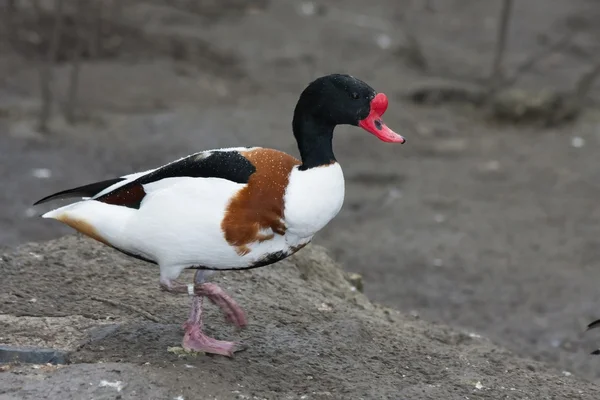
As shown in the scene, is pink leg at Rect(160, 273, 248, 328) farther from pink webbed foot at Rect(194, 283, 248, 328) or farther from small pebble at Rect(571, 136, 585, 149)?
small pebble at Rect(571, 136, 585, 149)

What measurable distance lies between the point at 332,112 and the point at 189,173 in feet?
1.79

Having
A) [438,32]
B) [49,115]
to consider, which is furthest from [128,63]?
[438,32]

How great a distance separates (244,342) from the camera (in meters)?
3.57

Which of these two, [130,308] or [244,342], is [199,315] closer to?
[244,342]

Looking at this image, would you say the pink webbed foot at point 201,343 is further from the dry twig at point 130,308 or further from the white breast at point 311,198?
the white breast at point 311,198

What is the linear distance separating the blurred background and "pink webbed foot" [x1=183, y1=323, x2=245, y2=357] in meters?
2.34

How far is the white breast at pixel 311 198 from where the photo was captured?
308 centimetres

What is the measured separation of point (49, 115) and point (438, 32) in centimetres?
742

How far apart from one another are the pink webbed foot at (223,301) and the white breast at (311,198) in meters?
0.36

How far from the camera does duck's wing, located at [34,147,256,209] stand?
3.14 m

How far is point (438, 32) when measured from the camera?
14.7 m

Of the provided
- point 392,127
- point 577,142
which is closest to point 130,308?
point 392,127

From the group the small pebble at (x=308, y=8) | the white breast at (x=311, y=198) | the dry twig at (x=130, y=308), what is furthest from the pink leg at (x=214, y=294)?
the small pebble at (x=308, y=8)

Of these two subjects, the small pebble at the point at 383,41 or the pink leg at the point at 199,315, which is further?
the small pebble at the point at 383,41
